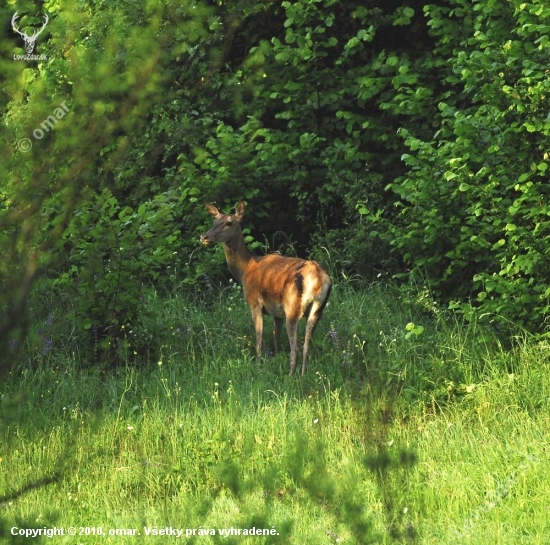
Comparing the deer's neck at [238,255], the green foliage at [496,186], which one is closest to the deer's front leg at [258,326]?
the deer's neck at [238,255]

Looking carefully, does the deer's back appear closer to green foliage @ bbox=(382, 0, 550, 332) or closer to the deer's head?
the deer's head

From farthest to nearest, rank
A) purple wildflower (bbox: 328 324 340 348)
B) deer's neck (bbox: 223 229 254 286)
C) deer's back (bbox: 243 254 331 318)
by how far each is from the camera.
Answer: deer's neck (bbox: 223 229 254 286) < purple wildflower (bbox: 328 324 340 348) < deer's back (bbox: 243 254 331 318)

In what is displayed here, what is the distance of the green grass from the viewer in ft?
15.9

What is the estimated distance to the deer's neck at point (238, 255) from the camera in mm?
8836

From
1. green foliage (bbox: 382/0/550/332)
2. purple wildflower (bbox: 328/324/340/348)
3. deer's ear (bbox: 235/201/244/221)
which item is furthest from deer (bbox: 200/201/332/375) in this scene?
green foliage (bbox: 382/0/550/332)

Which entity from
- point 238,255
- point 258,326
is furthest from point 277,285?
point 238,255

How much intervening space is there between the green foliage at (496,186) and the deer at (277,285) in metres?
1.05

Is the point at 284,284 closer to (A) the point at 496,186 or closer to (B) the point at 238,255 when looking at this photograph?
(B) the point at 238,255

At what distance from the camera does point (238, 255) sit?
8.87 metres

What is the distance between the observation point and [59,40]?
7.54 feet

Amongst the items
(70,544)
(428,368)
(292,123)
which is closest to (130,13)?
(70,544)

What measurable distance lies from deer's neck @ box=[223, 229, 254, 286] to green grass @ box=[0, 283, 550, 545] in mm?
485

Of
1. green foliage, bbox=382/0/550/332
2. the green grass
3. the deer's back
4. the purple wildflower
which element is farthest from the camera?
the purple wildflower

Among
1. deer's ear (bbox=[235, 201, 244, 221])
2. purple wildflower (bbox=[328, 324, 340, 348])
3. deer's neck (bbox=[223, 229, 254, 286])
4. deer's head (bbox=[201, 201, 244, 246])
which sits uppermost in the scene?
deer's ear (bbox=[235, 201, 244, 221])
